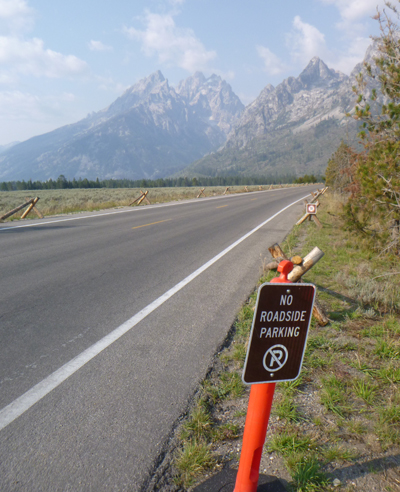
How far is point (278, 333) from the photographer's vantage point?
173 cm

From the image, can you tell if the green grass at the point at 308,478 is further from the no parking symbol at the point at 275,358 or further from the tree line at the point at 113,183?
the tree line at the point at 113,183

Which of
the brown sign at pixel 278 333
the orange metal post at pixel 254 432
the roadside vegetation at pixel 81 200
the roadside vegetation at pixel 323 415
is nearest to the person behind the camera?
the brown sign at pixel 278 333

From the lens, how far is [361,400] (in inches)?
112

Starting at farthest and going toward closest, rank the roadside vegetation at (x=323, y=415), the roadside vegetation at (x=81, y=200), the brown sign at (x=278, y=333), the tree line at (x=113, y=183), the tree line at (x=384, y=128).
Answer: the tree line at (x=113, y=183), the roadside vegetation at (x=81, y=200), the tree line at (x=384, y=128), the roadside vegetation at (x=323, y=415), the brown sign at (x=278, y=333)

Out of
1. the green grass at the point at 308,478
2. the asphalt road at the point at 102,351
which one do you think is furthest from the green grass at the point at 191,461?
the green grass at the point at 308,478

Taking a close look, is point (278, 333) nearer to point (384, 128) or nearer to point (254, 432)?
point (254, 432)

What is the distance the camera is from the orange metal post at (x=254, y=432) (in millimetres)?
1834

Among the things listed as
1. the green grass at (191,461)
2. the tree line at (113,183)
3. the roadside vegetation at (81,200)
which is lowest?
the green grass at (191,461)

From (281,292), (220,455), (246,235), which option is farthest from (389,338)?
(246,235)

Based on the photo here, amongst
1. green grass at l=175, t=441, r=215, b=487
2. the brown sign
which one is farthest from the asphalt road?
the brown sign

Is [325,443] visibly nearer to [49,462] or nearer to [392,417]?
[392,417]

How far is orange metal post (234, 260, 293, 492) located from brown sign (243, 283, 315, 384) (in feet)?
0.38

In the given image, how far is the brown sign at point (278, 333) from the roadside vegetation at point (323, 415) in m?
0.83

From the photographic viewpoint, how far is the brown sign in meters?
1.65
